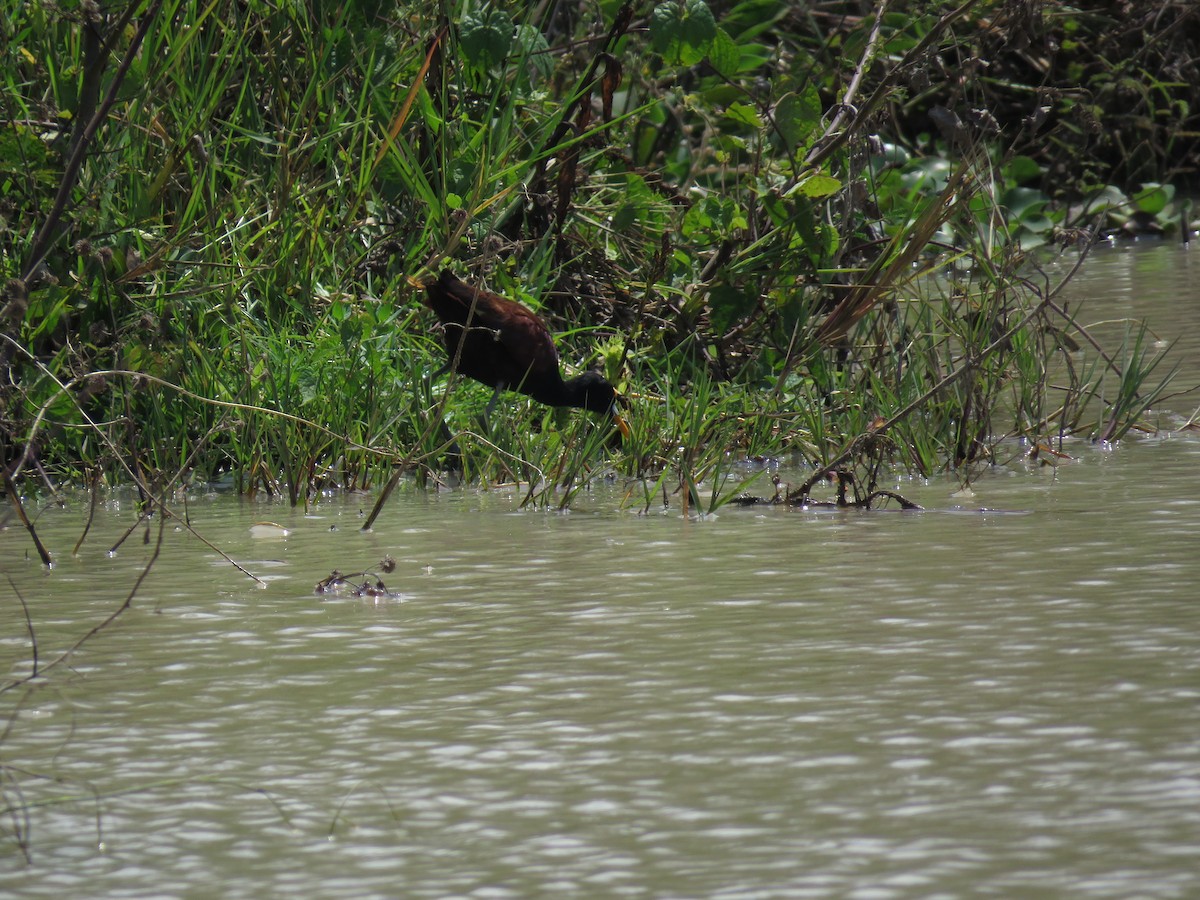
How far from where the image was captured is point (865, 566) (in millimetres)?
3287

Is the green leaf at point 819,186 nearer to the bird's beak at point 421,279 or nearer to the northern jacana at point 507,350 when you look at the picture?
the northern jacana at point 507,350

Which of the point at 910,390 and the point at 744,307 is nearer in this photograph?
the point at 910,390

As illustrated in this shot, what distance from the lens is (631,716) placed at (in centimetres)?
236

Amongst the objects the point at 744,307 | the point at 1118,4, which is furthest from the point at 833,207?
the point at 1118,4

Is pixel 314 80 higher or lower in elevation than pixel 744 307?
higher

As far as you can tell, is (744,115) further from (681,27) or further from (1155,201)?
(1155,201)

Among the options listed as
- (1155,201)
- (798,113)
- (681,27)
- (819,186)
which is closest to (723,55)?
(681,27)

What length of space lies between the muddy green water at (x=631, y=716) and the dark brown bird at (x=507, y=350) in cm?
95

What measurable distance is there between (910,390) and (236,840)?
10.2 ft

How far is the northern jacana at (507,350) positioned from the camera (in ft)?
15.3

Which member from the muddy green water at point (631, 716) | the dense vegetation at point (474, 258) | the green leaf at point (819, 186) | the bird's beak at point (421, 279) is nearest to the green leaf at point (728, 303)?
the dense vegetation at point (474, 258)

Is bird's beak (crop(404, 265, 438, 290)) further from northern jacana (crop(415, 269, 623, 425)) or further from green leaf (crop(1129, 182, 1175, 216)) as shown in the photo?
green leaf (crop(1129, 182, 1175, 216))

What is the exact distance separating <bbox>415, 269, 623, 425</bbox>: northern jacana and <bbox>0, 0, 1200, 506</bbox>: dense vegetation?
0.08 m

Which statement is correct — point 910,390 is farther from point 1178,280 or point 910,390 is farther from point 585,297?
point 1178,280
